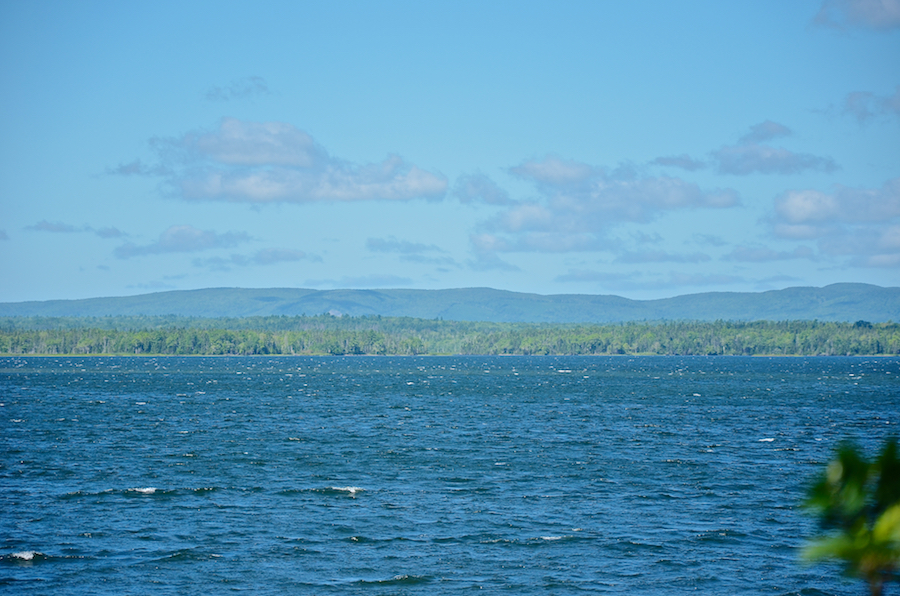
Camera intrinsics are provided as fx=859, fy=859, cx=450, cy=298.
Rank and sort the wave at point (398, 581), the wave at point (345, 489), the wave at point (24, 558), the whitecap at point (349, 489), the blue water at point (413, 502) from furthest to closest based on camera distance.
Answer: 1. the whitecap at point (349, 489)
2. the wave at point (345, 489)
3. the wave at point (24, 558)
4. the blue water at point (413, 502)
5. the wave at point (398, 581)

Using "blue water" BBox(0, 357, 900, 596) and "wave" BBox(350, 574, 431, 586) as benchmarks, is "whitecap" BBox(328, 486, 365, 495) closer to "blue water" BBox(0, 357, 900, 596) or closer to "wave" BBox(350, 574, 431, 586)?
"blue water" BBox(0, 357, 900, 596)

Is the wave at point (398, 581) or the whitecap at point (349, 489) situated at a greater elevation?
the whitecap at point (349, 489)

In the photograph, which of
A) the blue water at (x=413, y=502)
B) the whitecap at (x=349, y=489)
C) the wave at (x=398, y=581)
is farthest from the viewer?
the whitecap at (x=349, y=489)

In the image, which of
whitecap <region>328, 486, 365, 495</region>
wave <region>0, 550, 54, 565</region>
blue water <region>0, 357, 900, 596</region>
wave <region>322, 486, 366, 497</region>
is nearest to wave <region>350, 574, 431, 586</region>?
blue water <region>0, 357, 900, 596</region>

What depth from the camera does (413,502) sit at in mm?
42219

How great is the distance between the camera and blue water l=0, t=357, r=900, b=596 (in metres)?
30.5

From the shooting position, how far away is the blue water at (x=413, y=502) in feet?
100

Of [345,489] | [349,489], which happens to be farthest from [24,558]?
[349,489]

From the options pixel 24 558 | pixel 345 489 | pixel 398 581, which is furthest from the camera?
A: pixel 345 489

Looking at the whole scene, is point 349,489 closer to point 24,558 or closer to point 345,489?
point 345,489

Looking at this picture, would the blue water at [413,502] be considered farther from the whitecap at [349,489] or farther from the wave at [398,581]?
the whitecap at [349,489]

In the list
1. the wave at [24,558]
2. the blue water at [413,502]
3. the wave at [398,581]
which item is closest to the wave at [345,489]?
the blue water at [413,502]

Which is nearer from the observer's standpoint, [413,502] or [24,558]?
[24,558]

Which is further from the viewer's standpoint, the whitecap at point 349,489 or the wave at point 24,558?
the whitecap at point 349,489
